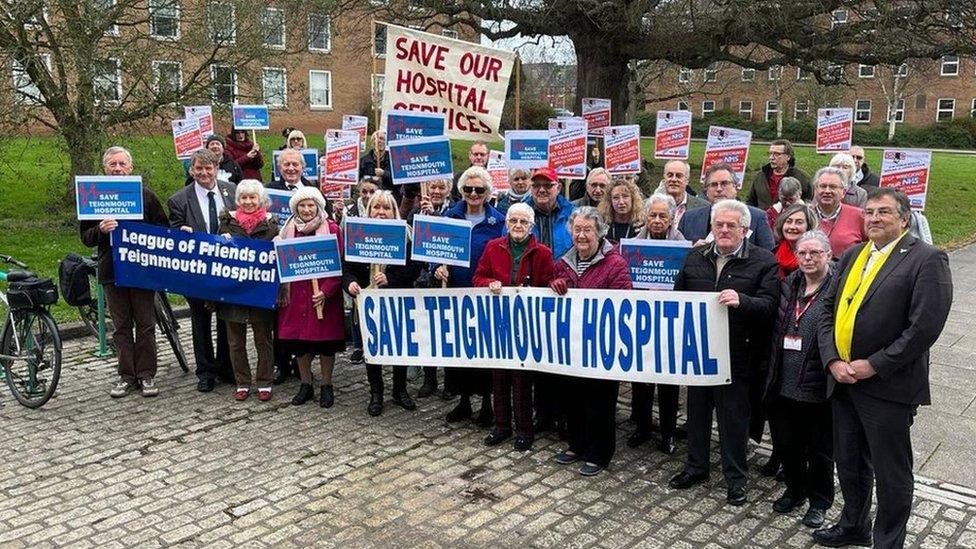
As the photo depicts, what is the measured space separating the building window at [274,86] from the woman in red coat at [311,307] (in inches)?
423

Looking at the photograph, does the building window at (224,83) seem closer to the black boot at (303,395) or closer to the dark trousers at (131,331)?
the dark trousers at (131,331)

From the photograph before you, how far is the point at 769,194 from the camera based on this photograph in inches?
351

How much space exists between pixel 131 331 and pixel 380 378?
2.32 metres

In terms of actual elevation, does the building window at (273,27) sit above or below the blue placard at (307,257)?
above

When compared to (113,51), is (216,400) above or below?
below

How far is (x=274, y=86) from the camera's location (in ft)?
59.9

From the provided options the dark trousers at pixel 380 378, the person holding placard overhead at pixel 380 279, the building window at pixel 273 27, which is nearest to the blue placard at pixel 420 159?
the person holding placard overhead at pixel 380 279

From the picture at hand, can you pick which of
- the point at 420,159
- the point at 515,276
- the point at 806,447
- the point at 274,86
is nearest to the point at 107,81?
the point at 274,86

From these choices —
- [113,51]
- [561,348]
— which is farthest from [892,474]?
[113,51]

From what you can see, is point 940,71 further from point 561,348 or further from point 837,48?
point 561,348

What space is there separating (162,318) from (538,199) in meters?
3.89

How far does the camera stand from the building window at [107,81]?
13.7 metres

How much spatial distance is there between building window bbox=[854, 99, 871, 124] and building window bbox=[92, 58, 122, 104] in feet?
192

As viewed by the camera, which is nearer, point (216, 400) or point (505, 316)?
point (505, 316)
